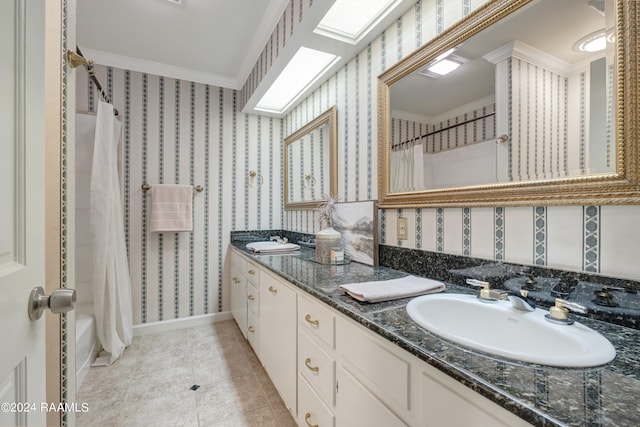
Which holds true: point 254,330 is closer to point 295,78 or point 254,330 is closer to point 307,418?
point 307,418

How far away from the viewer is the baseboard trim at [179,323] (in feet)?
8.56

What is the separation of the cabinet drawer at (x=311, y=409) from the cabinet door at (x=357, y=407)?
86 mm

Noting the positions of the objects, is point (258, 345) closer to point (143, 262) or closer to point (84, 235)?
point (143, 262)

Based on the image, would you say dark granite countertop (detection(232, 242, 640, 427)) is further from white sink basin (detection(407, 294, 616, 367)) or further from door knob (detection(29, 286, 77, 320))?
door knob (detection(29, 286, 77, 320))

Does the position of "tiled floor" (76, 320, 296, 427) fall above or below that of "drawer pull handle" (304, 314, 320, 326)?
below

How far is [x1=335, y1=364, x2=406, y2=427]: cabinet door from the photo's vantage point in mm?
777

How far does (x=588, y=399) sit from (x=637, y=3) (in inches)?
39.5

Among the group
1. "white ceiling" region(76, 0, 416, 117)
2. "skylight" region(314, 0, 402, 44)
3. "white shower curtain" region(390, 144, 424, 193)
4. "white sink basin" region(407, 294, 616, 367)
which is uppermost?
"white ceiling" region(76, 0, 416, 117)

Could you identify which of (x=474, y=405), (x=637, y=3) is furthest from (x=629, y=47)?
(x=474, y=405)

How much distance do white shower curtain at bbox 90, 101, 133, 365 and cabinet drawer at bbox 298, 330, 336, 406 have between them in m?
1.70

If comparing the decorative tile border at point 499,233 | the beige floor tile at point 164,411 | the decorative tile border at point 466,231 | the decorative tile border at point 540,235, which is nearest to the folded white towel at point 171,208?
the beige floor tile at point 164,411

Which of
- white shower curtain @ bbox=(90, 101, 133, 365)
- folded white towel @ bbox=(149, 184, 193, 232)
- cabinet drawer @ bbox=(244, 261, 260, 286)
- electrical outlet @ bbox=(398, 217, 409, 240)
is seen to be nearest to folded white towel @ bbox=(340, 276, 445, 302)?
electrical outlet @ bbox=(398, 217, 409, 240)

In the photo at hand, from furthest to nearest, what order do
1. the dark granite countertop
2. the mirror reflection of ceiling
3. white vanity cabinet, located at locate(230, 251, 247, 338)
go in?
white vanity cabinet, located at locate(230, 251, 247, 338), the mirror reflection of ceiling, the dark granite countertop

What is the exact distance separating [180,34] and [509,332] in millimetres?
2769
